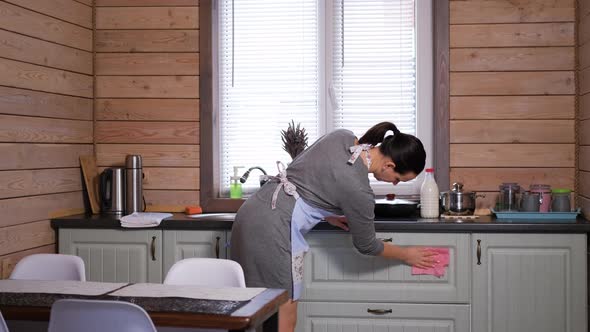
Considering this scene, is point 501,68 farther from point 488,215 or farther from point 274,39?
point 274,39

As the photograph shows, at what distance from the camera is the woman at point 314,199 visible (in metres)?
3.01

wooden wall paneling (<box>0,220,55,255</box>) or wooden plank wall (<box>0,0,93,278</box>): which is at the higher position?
wooden plank wall (<box>0,0,93,278</box>)

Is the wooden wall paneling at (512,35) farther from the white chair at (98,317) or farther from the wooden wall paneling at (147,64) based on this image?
the white chair at (98,317)

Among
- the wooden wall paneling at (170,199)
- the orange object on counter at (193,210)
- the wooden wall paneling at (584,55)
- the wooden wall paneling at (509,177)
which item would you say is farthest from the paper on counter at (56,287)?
the wooden wall paneling at (584,55)

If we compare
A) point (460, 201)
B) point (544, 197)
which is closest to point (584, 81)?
point (544, 197)

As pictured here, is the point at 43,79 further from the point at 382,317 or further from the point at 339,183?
the point at 382,317

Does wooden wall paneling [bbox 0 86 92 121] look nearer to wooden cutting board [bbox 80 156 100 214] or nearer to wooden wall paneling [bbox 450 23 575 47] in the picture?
wooden cutting board [bbox 80 156 100 214]

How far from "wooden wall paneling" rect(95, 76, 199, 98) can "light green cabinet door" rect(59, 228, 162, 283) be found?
807mm

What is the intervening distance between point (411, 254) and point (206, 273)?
1061 mm

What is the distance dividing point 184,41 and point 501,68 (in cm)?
164

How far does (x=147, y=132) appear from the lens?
4172mm

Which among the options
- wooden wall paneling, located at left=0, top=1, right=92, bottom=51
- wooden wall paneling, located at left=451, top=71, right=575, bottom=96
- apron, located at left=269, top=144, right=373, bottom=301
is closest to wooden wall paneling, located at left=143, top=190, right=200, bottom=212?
wooden wall paneling, located at left=0, top=1, right=92, bottom=51

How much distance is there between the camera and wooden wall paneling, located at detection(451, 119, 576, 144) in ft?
12.7

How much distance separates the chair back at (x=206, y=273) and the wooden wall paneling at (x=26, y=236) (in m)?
1.10
